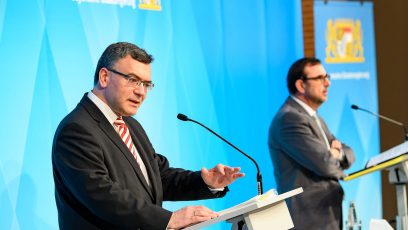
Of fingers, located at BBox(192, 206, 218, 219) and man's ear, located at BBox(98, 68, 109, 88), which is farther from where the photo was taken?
man's ear, located at BBox(98, 68, 109, 88)

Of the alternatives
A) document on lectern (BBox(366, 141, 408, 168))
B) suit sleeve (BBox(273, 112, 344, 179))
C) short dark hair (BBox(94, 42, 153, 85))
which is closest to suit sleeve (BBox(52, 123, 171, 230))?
short dark hair (BBox(94, 42, 153, 85))

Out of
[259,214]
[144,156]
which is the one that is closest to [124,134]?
[144,156]

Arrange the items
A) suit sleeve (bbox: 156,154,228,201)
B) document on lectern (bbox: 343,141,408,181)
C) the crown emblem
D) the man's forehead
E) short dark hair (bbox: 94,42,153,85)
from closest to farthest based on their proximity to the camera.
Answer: short dark hair (bbox: 94,42,153,85) → suit sleeve (bbox: 156,154,228,201) → document on lectern (bbox: 343,141,408,181) → the man's forehead → the crown emblem

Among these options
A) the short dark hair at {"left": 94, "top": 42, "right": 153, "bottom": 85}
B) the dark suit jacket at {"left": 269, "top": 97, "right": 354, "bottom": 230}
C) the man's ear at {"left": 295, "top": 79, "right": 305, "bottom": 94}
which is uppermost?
the short dark hair at {"left": 94, "top": 42, "right": 153, "bottom": 85}

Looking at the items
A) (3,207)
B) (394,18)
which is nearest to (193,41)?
(3,207)

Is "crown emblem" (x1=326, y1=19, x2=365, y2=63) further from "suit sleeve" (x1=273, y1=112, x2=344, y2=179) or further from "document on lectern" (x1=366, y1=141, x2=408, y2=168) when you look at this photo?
"document on lectern" (x1=366, y1=141, x2=408, y2=168)

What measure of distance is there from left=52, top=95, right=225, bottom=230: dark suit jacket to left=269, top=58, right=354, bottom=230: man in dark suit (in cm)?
174

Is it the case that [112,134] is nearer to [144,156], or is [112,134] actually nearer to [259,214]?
[144,156]

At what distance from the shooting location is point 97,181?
3223mm

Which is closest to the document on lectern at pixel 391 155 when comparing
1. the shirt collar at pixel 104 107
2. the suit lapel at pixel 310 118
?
the suit lapel at pixel 310 118

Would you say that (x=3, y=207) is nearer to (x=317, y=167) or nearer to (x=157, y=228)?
(x=157, y=228)

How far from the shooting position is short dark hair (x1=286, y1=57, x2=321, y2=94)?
546 centimetres

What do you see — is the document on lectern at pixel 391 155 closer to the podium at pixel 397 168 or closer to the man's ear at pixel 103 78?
the podium at pixel 397 168

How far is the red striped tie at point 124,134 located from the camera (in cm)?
363
